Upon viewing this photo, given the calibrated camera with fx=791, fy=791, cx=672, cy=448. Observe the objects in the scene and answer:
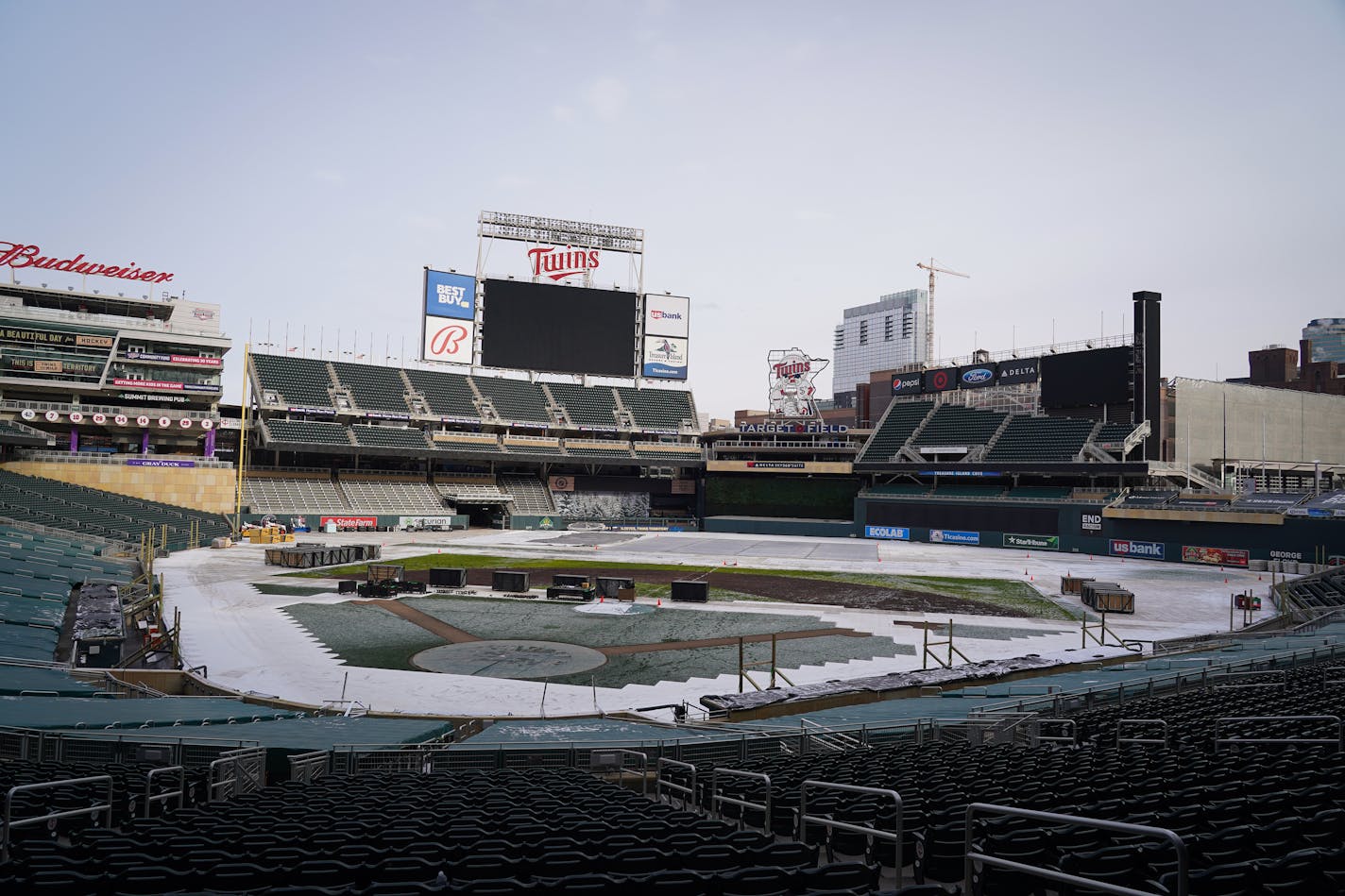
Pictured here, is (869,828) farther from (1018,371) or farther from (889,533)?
(1018,371)

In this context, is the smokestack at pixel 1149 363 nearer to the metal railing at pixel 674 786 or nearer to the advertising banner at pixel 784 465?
the advertising banner at pixel 784 465

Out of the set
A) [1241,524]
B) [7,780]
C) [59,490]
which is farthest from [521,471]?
[7,780]

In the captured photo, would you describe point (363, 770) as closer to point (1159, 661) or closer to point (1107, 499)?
point (1159, 661)

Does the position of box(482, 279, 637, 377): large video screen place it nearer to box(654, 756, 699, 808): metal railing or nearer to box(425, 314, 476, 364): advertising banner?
box(425, 314, 476, 364): advertising banner

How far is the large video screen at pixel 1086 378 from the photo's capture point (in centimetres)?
6781

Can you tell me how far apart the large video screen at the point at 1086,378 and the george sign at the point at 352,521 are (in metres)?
62.7

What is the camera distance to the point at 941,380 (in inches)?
3214

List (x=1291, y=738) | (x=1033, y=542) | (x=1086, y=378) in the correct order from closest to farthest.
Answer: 1. (x=1291, y=738)
2. (x=1033, y=542)
3. (x=1086, y=378)

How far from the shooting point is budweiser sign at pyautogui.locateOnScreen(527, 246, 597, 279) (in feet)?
281

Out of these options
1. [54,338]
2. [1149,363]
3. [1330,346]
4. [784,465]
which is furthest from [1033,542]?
[1330,346]

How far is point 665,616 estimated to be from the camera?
112 ft

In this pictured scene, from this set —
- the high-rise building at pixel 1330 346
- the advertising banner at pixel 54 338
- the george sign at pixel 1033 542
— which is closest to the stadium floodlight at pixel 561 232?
the advertising banner at pixel 54 338

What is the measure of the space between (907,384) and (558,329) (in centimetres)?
3806

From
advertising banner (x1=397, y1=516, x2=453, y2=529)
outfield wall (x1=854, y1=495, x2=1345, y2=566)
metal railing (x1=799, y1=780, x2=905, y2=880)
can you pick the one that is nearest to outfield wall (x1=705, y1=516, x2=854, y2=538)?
outfield wall (x1=854, y1=495, x2=1345, y2=566)
